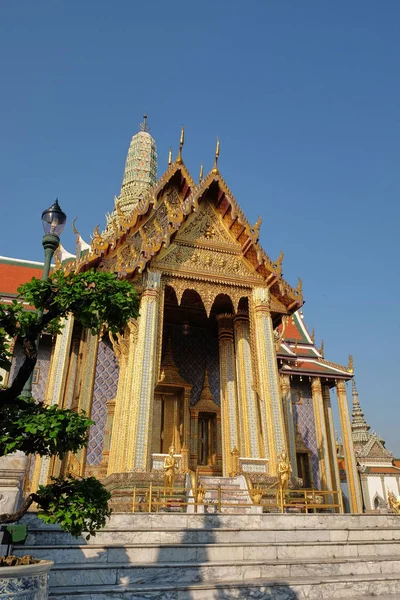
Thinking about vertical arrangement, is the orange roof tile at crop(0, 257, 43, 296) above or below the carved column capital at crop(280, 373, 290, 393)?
above

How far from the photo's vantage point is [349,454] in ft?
53.6

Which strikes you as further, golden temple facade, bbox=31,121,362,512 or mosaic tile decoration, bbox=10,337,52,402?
mosaic tile decoration, bbox=10,337,52,402

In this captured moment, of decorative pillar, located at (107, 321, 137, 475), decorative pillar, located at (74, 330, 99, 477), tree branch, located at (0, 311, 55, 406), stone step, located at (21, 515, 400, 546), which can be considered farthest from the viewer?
decorative pillar, located at (74, 330, 99, 477)

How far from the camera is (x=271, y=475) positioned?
31.1 ft

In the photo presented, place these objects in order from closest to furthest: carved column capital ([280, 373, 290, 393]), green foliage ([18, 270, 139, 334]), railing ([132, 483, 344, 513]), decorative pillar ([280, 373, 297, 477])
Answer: green foliage ([18, 270, 139, 334]) < railing ([132, 483, 344, 513]) < decorative pillar ([280, 373, 297, 477]) < carved column capital ([280, 373, 290, 393])

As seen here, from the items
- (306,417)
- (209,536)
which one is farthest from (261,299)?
(306,417)

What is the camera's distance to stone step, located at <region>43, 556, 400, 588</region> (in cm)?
466

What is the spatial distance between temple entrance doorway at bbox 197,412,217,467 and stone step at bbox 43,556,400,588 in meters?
7.01

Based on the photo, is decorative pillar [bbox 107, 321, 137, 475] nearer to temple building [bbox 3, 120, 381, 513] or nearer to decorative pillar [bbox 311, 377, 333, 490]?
temple building [bbox 3, 120, 381, 513]

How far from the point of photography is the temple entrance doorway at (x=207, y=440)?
12461mm

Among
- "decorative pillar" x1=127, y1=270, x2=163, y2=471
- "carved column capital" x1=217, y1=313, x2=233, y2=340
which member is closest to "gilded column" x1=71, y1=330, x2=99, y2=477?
"decorative pillar" x1=127, y1=270, x2=163, y2=471

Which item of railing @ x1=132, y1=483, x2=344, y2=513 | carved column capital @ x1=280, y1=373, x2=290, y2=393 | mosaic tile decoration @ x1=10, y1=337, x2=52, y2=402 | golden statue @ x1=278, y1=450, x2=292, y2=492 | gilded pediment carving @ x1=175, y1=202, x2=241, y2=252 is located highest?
gilded pediment carving @ x1=175, y1=202, x2=241, y2=252

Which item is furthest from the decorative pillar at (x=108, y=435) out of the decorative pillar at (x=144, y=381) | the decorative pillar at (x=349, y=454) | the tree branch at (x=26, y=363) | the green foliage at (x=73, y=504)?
the decorative pillar at (x=349, y=454)

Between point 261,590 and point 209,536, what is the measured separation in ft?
3.66
